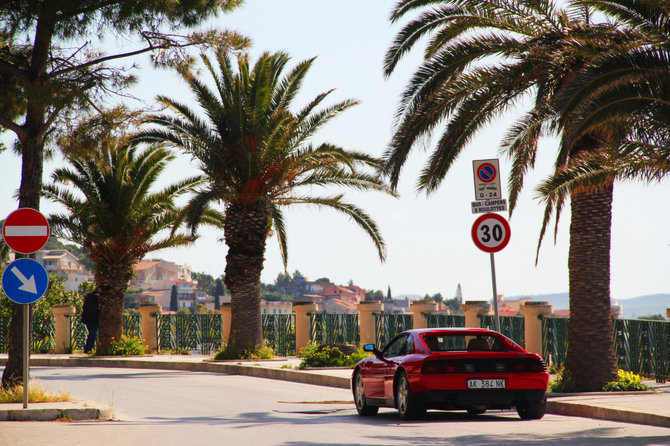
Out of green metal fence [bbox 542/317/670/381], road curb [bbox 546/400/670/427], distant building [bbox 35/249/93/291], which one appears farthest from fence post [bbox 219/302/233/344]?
distant building [bbox 35/249/93/291]

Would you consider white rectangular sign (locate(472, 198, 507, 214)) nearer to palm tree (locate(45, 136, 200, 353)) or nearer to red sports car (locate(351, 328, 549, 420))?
red sports car (locate(351, 328, 549, 420))

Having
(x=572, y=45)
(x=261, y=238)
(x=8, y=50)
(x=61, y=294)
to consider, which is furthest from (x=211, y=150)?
(x=61, y=294)

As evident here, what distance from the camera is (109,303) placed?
30.3m

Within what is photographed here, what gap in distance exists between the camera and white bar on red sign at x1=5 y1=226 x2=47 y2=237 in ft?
42.9

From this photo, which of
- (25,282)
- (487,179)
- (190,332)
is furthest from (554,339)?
(190,332)

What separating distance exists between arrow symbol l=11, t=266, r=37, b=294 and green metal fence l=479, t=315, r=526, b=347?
11216 mm

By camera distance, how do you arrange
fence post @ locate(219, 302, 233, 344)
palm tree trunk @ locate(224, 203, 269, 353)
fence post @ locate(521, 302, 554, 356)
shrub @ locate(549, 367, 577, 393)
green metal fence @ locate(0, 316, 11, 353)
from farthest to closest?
1. green metal fence @ locate(0, 316, 11, 353)
2. fence post @ locate(219, 302, 233, 344)
3. palm tree trunk @ locate(224, 203, 269, 353)
4. fence post @ locate(521, 302, 554, 356)
5. shrub @ locate(549, 367, 577, 393)

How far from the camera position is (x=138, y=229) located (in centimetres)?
3017

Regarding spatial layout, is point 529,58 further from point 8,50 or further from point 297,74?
point 297,74

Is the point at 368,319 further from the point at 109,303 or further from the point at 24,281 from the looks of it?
the point at 24,281

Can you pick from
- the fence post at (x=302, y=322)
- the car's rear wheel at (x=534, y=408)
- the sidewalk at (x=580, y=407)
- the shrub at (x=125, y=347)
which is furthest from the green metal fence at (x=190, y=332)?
the car's rear wheel at (x=534, y=408)

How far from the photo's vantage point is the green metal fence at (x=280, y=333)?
30.0 meters

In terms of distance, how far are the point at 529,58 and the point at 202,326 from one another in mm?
19218

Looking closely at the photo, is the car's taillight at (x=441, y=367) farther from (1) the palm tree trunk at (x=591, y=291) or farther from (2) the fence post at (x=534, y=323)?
(2) the fence post at (x=534, y=323)
